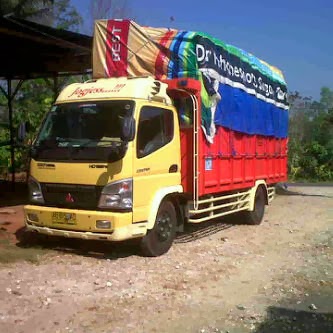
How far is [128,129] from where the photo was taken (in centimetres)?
725

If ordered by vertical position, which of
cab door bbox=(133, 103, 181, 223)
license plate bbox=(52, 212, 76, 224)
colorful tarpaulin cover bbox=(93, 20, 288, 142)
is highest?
colorful tarpaulin cover bbox=(93, 20, 288, 142)

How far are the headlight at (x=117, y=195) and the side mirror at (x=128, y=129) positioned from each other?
597 mm

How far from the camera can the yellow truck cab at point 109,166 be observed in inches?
285

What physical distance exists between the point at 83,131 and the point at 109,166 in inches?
33.9

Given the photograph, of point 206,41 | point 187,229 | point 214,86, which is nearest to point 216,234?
point 187,229

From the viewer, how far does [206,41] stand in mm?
8945

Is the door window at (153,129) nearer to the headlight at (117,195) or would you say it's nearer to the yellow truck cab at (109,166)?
the yellow truck cab at (109,166)

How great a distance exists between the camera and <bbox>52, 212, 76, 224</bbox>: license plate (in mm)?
7367

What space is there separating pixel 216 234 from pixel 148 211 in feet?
10.1

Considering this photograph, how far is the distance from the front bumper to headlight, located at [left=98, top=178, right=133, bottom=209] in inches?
4.6

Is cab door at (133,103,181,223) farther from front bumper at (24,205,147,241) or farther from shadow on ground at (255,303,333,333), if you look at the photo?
shadow on ground at (255,303,333,333)

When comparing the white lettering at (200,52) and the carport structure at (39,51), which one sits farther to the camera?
the carport structure at (39,51)

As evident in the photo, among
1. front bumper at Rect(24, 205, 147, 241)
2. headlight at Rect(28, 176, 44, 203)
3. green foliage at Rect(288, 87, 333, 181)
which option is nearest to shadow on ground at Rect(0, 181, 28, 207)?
headlight at Rect(28, 176, 44, 203)

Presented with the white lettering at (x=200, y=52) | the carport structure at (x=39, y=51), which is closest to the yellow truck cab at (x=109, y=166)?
the white lettering at (x=200, y=52)
